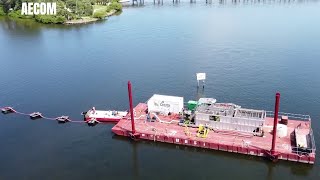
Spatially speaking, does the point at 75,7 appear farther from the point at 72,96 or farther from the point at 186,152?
the point at 186,152

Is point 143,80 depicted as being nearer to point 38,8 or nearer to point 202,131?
point 202,131

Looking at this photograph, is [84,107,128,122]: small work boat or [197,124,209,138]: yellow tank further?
[84,107,128,122]: small work boat

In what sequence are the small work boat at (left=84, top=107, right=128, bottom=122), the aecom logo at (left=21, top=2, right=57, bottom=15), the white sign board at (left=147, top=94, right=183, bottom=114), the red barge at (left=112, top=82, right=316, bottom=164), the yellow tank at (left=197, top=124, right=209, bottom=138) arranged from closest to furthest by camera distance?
the red barge at (left=112, top=82, right=316, bottom=164) → the yellow tank at (left=197, top=124, right=209, bottom=138) → the white sign board at (left=147, top=94, right=183, bottom=114) → the small work boat at (left=84, top=107, right=128, bottom=122) → the aecom logo at (left=21, top=2, right=57, bottom=15)

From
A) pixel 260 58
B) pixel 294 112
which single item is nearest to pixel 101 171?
pixel 294 112

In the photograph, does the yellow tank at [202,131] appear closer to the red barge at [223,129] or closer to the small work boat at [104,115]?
the red barge at [223,129]

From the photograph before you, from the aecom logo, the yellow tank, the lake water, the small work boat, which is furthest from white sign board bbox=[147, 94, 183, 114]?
the aecom logo

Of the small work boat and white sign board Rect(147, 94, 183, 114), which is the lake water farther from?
white sign board Rect(147, 94, 183, 114)

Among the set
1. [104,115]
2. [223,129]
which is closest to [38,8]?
[104,115]

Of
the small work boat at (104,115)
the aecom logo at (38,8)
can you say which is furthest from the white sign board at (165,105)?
the aecom logo at (38,8)
